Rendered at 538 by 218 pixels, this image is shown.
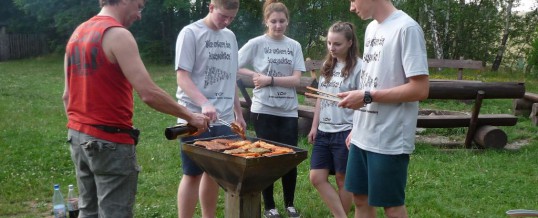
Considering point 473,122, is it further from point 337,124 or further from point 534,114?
point 337,124

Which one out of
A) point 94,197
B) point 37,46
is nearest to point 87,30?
point 94,197

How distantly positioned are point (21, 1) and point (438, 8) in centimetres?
1989

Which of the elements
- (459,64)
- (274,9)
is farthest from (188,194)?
(459,64)

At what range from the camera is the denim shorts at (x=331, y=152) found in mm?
4145

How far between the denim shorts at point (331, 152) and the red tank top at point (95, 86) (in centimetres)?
161

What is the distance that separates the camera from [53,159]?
700 cm

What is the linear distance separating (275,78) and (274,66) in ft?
0.41

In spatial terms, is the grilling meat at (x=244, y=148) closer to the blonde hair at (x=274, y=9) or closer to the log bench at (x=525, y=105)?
the blonde hair at (x=274, y=9)

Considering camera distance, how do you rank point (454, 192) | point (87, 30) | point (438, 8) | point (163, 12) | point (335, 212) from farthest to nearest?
point (163, 12)
point (438, 8)
point (454, 192)
point (335, 212)
point (87, 30)

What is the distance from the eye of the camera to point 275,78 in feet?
15.2

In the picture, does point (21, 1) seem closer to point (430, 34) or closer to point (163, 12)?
point (163, 12)

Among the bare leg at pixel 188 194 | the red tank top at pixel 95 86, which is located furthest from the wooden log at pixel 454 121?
the red tank top at pixel 95 86

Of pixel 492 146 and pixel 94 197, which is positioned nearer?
pixel 94 197

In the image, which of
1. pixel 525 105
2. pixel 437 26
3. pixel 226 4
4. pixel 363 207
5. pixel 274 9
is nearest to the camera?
pixel 363 207
